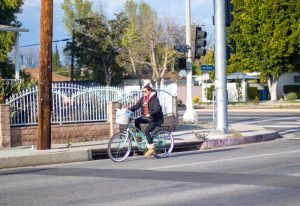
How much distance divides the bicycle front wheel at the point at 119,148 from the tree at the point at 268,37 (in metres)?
34.1

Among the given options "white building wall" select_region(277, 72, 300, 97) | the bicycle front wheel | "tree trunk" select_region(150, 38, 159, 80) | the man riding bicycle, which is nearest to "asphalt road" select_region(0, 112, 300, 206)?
the bicycle front wheel

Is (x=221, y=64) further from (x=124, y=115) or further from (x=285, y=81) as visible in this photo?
(x=285, y=81)

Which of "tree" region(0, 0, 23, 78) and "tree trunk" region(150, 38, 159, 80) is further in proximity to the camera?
"tree trunk" region(150, 38, 159, 80)

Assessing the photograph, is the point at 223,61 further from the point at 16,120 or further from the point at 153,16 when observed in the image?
the point at 153,16

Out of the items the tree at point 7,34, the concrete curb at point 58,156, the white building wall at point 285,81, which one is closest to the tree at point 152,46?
the white building wall at point 285,81

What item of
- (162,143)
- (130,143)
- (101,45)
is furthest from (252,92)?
(130,143)

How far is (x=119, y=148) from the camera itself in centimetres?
1391

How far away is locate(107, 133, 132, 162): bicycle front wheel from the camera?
13.7 meters

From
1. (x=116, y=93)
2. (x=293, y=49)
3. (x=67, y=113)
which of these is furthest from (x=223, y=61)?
(x=293, y=49)

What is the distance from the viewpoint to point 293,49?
47.9 metres

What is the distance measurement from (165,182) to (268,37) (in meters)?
40.0

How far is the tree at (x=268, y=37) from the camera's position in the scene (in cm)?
4769

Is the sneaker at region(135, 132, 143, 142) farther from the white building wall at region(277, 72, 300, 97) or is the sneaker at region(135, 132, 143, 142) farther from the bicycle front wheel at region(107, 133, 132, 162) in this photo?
the white building wall at region(277, 72, 300, 97)

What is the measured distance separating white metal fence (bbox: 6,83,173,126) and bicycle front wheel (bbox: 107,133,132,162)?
415 centimetres
